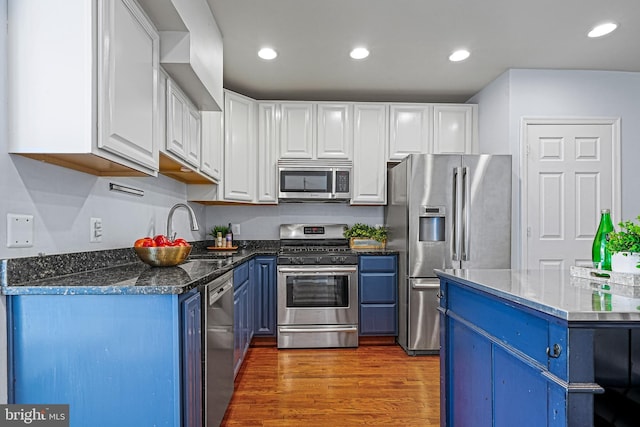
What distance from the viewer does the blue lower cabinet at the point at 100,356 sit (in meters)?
1.26

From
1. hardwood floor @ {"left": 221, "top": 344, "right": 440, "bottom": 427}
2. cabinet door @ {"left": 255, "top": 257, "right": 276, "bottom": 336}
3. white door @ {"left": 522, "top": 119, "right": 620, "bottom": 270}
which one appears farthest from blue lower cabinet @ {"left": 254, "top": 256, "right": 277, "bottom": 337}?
white door @ {"left": 522, "top": 119, "right": 620, "bottom": 270}

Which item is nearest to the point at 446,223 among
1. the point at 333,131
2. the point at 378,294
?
the point at 378,294

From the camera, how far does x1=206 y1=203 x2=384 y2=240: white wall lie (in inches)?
159

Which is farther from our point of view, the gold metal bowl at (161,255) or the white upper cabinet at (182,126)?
the white upper cabinet at (182,126)

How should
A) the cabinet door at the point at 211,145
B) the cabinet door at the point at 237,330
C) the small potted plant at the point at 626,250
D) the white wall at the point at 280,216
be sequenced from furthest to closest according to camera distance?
the white wall at the point at 280,216
the cabinet door at the point at 211,145
the cabinet door at the point at 237,330
the small potted plant at the point at 626,250

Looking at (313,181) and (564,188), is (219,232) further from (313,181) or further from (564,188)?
(564,188)

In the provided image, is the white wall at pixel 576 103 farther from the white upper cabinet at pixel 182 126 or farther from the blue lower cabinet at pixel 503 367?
the white upper cabinet at pixel 182 126

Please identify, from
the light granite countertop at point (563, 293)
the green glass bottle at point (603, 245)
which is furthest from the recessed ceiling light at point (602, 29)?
the light granite countertop at point (563, 293)

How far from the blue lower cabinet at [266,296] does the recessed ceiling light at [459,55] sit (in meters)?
2.33

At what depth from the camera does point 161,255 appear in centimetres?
187

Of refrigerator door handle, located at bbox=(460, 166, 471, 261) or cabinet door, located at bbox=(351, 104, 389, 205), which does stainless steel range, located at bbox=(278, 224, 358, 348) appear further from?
refrigerator door handle, located at bbox=(460, 166, 471, 261)

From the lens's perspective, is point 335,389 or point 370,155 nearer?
point 335,389

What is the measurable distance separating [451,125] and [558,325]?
3186 mm

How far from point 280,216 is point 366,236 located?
0.96 m
